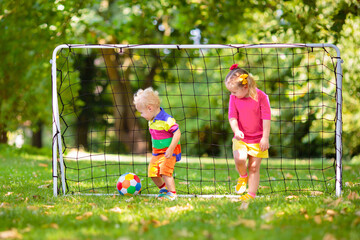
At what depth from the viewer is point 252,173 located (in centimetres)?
479

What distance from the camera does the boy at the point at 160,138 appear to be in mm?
4734

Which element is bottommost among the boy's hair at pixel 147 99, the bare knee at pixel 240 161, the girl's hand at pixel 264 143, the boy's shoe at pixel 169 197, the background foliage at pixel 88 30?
the boy's shoe at pixel 169 197

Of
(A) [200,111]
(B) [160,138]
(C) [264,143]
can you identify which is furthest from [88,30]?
(C) [264,143]

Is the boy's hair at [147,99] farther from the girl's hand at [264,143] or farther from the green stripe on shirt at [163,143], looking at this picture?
the girl's hand at [264,143]

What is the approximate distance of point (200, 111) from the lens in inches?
784

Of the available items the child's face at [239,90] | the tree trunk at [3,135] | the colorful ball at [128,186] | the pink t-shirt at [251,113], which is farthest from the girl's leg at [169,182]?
the tree trunk at [3,135]

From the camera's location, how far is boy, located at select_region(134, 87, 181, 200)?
15.5ft

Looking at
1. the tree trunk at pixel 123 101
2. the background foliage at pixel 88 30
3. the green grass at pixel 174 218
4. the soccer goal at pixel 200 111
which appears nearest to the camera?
the green grass at pixel 174 218

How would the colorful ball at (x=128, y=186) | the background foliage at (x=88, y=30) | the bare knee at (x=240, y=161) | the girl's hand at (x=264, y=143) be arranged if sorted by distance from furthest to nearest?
the background foliage at (x=88, y=30)
the colorful ball at (x=128, y=186)
the bare knee at (x=240, y=161)
the girl's hand at (x=264, y=143)

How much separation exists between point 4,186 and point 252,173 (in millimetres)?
3537

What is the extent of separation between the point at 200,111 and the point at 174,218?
54.0ft

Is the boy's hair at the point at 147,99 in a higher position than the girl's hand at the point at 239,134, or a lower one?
higher

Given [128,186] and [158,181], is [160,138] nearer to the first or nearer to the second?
[158,181]

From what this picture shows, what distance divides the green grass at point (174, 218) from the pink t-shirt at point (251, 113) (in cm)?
80
